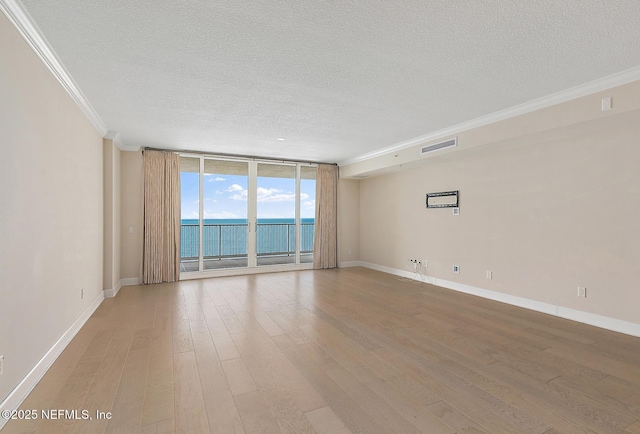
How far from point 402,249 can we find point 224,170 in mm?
4308

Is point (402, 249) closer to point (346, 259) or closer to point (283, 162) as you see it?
point (346, 259)

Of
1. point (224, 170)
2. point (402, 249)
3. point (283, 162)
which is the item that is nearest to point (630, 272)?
point (402, 249)

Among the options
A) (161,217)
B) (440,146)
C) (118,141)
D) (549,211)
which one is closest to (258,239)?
(161,217)

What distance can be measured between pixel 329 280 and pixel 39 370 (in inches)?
177

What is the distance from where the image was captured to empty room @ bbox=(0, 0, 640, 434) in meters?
2.03

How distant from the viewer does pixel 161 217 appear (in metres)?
5.99

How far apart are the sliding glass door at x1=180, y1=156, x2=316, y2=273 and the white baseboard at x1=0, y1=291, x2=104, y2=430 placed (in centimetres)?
310

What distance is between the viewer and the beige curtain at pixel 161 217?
587 cm

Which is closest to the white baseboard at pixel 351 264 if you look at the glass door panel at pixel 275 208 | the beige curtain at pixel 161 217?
the glass door panel at pixel 275 208

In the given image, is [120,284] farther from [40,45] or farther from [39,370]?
[40,45]

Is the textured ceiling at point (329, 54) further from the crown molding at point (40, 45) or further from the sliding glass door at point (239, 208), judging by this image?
the sliding glass door at point (239, 208)

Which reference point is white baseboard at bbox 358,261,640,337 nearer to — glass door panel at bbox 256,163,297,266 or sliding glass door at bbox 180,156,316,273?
sliding glass door at bbox 180,156,316,273

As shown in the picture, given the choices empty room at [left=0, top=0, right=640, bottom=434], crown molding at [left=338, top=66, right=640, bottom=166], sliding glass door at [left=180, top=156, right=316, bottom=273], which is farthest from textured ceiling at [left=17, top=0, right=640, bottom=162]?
sliding glass door at [left=180, top=156, right=316, bottom=273]

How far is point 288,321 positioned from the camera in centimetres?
374
